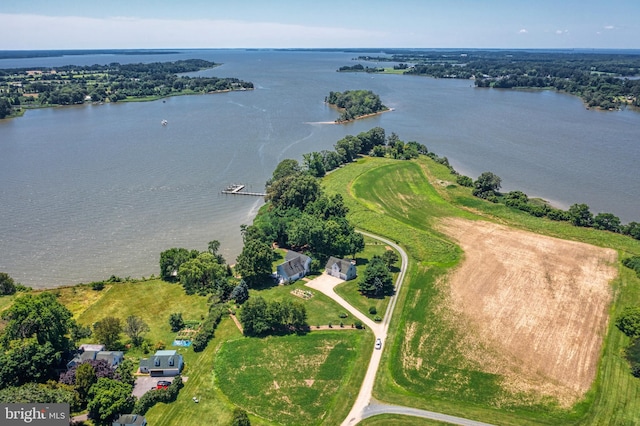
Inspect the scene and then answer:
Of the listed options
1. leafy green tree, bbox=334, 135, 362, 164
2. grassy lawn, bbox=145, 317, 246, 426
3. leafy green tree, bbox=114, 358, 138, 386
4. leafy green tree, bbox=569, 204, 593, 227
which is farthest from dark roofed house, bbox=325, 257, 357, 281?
leafy green tree, bbox=334, 135, 362, 164

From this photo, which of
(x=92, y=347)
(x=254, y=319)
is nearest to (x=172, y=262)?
(x=92, y=347)

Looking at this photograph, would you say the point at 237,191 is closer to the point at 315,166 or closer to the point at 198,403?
the point at 315,166

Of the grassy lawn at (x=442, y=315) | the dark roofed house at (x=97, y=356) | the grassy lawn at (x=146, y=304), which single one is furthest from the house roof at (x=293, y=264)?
the dark roofed house at (x=97, y=356)

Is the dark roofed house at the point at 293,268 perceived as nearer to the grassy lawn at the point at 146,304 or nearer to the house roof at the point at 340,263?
the house roof at the point at 340,263

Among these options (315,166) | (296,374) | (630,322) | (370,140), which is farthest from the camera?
(370,140)

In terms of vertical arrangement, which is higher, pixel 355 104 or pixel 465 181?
pixel 355 104

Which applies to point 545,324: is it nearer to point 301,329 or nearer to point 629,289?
point 629,289

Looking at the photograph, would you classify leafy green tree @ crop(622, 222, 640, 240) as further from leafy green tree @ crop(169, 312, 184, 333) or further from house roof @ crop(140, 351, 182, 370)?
house roof @ crop(140, 351, 182, 370)
